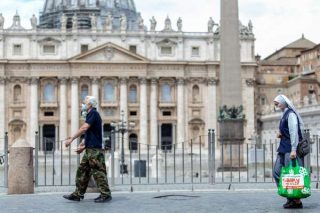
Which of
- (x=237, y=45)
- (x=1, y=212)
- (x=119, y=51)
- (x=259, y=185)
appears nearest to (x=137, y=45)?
(x=119, y=51)

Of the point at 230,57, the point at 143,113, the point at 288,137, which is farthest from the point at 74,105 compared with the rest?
the point at 288,137

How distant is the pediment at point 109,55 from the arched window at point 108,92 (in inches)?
104

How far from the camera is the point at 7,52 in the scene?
2928 inches

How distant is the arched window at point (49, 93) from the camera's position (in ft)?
248

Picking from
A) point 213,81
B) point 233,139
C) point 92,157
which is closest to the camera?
point 92,157

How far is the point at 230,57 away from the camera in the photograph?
82.9 feet

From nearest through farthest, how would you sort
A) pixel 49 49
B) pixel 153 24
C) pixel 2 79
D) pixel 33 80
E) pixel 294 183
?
pixel 294 183 < pixel 2 79 < pixel 33 80 < pixel 49 49 < pixel 153 24

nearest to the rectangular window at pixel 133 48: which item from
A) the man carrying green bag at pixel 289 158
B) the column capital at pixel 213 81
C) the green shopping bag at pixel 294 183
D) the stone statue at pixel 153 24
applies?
the stone statue at pixel 153 24

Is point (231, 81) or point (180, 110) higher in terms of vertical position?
point (180, 110)

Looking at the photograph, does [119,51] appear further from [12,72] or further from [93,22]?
[12,72]

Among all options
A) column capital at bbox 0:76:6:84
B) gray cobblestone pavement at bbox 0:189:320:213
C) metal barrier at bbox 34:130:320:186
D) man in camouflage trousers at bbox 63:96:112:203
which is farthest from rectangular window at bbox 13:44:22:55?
man in camouflage trousers at bbox 63:96:112:203

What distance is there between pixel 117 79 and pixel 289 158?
6376 cm

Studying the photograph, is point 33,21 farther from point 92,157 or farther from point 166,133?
point 92,157

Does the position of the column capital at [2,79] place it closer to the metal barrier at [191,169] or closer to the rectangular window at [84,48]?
the rectangular window at [84,48]
